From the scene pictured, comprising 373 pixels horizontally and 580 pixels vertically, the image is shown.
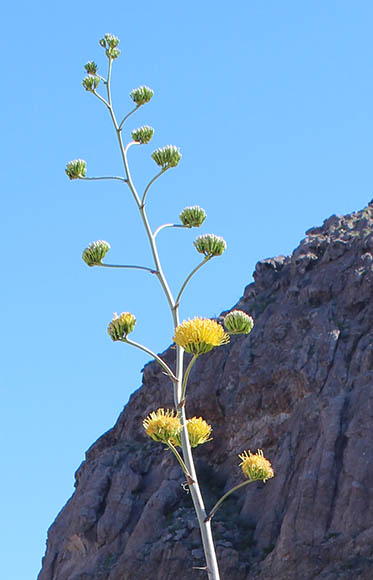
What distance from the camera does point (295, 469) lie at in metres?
38.0

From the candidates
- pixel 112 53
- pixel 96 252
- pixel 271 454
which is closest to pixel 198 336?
pixel 96 252

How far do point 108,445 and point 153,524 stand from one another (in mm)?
10197

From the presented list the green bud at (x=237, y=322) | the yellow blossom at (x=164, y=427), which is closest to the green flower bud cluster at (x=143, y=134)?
the green bud at (x=237, y=322)

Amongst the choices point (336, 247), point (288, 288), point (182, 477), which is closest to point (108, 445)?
point (182, 477)

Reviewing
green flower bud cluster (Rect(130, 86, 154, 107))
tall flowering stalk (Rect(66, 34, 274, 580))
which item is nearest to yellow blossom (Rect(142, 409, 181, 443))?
tall flowering stalk (Rect(66, 34, 274, 580))

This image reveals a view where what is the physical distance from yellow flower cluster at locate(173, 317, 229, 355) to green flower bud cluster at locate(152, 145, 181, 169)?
2510mm

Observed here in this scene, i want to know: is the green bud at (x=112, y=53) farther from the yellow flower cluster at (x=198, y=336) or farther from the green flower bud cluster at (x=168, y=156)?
the yellow flower cluster at (x=198, y=336)

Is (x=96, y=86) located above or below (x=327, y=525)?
below

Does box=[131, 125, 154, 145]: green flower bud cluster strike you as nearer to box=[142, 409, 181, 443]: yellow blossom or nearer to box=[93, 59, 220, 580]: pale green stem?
box=[93, 59, 220, 580]: pale green stem

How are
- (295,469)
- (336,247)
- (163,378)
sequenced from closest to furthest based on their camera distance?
(295,469) < (336,247) < (163,378)

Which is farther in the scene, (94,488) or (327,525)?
(94,488)

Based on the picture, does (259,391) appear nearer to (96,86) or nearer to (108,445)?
(108,445)

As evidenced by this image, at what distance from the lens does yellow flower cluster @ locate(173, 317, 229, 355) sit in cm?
780

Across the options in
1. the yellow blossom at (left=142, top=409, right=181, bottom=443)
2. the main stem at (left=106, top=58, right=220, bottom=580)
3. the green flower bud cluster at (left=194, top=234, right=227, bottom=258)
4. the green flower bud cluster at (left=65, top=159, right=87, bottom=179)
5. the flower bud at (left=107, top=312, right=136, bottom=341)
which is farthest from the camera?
the green flower bud cluster at (left=65, top=159, right=87, bottom=179)
